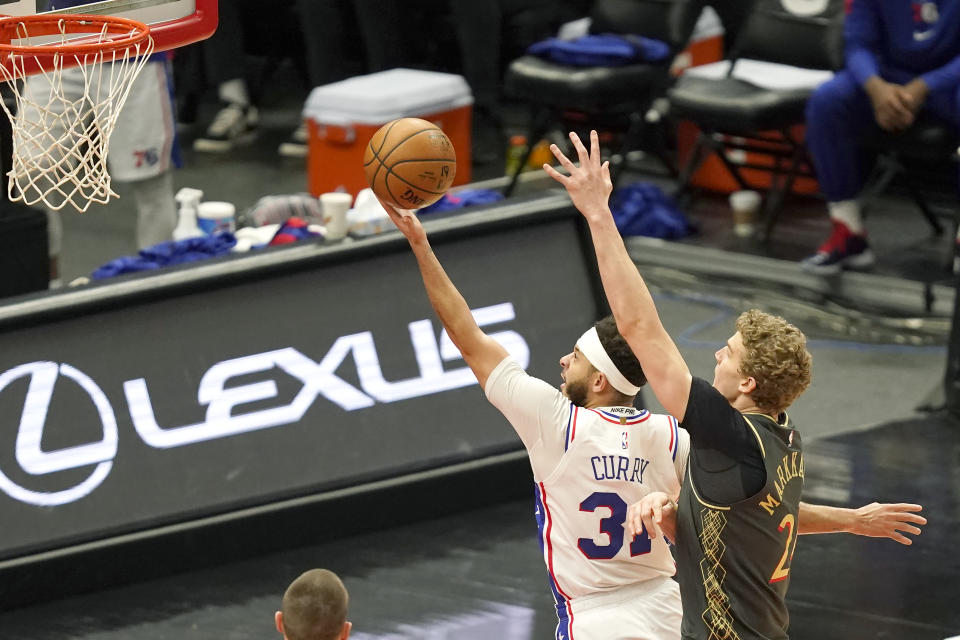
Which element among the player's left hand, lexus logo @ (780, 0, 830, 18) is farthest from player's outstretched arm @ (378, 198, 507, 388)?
lexus logo @ (780, 0, 830, 18)

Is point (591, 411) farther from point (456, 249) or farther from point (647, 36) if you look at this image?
point (647, 36)

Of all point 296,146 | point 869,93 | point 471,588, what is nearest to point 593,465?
point 471,588

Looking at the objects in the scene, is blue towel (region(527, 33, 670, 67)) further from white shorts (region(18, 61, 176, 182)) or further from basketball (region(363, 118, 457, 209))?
basketball (region(363, 118, 457, 209))

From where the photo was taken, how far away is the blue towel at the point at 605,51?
385 inches

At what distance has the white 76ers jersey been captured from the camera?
414cm

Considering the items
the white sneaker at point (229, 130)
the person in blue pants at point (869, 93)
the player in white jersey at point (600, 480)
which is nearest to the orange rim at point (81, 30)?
the player in white jersey at point (600, 480)

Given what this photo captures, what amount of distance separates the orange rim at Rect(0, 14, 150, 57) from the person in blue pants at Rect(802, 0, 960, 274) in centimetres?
499

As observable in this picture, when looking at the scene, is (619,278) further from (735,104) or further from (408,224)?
(735,104)

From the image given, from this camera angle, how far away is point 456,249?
6414 mm

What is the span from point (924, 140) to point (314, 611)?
6040mm

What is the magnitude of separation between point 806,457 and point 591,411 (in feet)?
9.67

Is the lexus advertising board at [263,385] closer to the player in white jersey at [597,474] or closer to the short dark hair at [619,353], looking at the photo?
the player in white jersey at [597,474]

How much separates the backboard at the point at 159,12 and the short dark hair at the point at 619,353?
1.89 m

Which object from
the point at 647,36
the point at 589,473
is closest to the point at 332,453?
the point at 589,473
